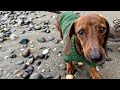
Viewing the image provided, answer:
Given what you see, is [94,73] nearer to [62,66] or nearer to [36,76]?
[62,66]

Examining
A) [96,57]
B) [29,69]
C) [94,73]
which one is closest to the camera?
[96,57]

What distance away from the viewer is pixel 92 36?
3049 millimetres

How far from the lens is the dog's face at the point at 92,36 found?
294 centimetres

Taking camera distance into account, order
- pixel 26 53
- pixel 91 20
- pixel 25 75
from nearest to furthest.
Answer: pixel 91 20 < pixel 25 75 < pixel 26 53

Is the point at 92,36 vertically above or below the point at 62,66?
above

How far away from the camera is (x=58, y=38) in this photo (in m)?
4.71

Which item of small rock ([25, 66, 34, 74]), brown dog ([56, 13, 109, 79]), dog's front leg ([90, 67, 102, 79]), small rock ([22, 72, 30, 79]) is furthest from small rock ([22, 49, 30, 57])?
dog's front leg ([90, 67, 102, 79])

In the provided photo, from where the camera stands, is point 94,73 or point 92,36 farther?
point 94,73

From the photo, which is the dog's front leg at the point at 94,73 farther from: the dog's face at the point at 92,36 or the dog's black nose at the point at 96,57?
the dog's black nose at the point at 96,57

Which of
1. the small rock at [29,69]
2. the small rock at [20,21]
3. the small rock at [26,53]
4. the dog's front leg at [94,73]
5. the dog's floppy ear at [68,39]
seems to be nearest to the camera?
the dog's floppy ear at [68,39]

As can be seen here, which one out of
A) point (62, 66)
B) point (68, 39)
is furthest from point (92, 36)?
point (62, 66)

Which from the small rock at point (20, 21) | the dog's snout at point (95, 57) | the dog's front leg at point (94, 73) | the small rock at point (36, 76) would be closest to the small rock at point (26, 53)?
the small rock at point (36, 76)
